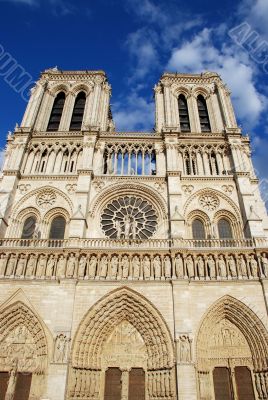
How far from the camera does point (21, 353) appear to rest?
12336mm

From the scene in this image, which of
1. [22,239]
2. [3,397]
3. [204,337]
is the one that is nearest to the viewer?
[3,397]

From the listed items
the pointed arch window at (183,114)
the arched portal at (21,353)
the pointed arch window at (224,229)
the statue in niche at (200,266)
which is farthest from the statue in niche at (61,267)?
the pointed arch window at (183,114)

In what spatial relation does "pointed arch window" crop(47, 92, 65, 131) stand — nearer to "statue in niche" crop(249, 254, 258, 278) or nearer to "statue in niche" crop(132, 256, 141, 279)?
"statue in niche" crop(132, 256, 141, 279)

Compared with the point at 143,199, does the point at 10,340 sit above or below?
below

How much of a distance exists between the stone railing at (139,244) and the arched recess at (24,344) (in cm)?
245

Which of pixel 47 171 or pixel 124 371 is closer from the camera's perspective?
pixel 124 371

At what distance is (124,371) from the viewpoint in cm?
1231

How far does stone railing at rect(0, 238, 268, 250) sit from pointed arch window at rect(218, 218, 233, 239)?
0.99 m

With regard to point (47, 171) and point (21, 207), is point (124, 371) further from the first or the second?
point (47, 171)

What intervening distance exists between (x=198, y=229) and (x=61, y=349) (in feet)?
26.9

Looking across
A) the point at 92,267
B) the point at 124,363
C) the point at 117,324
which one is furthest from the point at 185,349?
the point at 92,267

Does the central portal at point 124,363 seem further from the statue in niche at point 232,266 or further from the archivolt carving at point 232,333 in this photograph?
the statue in niche at point 232,266

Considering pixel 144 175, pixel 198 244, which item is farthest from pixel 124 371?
pixel 144 175

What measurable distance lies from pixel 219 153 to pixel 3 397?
14967 millimetres
